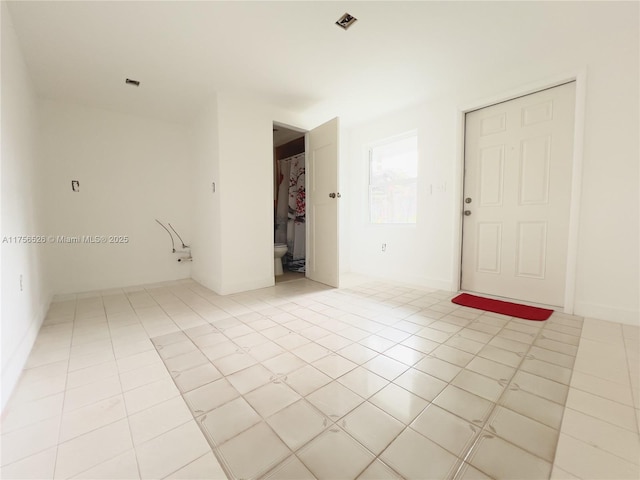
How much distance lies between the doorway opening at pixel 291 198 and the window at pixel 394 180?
122 centimetres

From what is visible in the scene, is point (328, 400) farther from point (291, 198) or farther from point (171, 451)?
point (291, 198)

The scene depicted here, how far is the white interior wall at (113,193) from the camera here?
3.10 metres

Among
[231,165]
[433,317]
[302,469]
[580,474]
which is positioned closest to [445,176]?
[433,317]

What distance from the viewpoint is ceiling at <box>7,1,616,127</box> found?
1.81 meters

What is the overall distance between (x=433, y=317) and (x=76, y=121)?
4.48 meters

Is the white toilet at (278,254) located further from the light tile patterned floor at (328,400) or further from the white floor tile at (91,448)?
the white floor tile at (91,448)

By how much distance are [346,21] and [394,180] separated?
222 centimetres

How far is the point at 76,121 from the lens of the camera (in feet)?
10.4

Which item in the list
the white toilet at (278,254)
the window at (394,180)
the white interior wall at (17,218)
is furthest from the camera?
the white toilet at (278,254)

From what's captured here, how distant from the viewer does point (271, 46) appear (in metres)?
2.17

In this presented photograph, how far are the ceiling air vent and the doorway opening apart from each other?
8.10 feet

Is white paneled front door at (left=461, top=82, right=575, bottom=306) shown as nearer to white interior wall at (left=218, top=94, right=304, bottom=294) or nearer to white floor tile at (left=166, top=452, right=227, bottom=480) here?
white interior wall at (left=218, top=94, right=304, bottom=294)

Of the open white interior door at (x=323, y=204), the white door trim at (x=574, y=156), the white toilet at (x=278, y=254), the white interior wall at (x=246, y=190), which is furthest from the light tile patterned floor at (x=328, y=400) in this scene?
the white toilet at (x=278, y=254)

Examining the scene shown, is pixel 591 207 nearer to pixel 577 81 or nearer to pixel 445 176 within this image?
pixel 577 81
